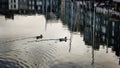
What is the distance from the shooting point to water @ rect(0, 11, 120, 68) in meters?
46.4

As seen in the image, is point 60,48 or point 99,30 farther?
point 99,30

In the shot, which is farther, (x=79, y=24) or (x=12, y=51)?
(x=79, y=24)

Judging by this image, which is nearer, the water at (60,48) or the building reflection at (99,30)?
the water at (60,48)

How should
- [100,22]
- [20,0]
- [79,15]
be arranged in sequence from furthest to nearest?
1. [20,0]
2. [79,15]
3. [100,22]

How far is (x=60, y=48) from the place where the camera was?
56625 mm

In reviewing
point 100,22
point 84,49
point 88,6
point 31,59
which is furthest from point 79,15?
point 31,59

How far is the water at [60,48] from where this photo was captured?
152 ft

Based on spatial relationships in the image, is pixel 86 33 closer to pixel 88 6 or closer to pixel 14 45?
pixel 14 45

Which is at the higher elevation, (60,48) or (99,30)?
(99,30)

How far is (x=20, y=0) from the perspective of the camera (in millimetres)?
155125

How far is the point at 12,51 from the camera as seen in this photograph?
52719mm

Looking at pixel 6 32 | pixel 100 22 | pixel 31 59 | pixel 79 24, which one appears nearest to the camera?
Result: pixel 31 59

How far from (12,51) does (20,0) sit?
4127 inches

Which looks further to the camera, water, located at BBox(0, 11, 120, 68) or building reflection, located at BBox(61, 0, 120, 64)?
building reflection, located at BBox(61, 0, 120, 64)
